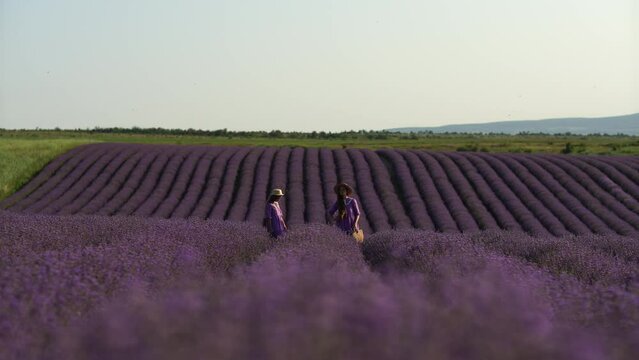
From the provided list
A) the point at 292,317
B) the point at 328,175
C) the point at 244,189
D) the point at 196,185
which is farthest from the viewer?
the point at 328,175

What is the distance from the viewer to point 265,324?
203 cm

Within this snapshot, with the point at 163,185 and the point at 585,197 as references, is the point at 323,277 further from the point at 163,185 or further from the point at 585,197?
the point at 163,185

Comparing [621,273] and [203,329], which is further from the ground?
[203,329]

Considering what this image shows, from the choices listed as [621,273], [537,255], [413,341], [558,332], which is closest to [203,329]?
[413,341]

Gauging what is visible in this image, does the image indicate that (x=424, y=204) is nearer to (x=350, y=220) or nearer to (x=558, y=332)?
(x=350, y=220)

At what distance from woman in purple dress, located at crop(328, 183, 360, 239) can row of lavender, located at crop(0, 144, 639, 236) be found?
623cm

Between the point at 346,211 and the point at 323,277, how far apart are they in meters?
7.23

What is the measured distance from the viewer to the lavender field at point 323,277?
1933 millimetres

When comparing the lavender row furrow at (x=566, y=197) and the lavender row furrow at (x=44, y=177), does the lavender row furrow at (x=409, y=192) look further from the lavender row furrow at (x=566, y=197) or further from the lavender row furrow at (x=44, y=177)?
the lavender row furrow at (x=44, y=177)

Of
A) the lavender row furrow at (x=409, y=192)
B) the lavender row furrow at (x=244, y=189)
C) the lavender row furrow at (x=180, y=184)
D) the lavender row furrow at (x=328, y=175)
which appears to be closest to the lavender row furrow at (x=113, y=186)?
the lavender row furrow at (x=180, y=184)

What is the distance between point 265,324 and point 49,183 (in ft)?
68.1

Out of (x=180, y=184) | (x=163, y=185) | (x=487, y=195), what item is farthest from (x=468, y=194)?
(x=163, y=185)

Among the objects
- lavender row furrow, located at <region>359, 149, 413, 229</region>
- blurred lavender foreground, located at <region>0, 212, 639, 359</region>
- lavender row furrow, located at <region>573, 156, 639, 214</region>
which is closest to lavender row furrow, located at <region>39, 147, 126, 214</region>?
lavender row furrow, located at <region>359, 149, 413, 229</region>

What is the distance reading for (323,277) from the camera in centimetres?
268
